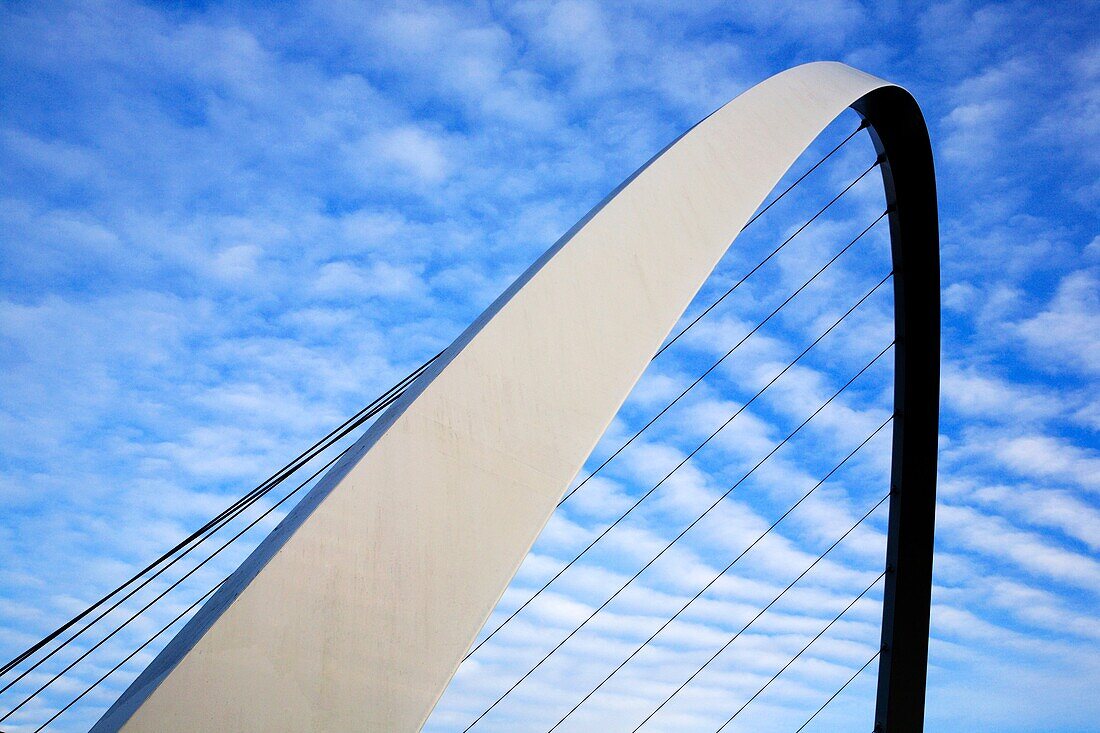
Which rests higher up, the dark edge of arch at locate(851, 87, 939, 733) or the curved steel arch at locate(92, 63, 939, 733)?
the dark edge of arch at locate(851, 87, 939, 733)

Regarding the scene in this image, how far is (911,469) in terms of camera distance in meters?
11.5

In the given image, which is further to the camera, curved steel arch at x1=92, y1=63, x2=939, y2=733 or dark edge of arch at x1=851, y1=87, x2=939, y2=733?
dark edge of arch at x1=851, y1=87, x2=939, y2=733

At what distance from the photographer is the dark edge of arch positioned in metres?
10.9

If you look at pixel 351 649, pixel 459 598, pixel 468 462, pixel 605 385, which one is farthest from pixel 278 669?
pixel 605 385

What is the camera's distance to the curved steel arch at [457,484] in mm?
4512

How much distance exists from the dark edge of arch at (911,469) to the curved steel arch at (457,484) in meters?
3.98

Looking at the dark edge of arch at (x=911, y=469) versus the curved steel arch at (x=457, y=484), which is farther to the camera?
the dark edge of arch at (x=911, y=469)

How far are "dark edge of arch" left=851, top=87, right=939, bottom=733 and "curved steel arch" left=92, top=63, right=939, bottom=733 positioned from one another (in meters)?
3.98

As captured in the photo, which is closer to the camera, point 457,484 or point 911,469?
point 457,484

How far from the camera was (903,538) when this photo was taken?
11391 mm

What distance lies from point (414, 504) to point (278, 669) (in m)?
1.13

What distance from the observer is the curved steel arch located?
4.51m

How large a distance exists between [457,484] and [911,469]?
8236mm

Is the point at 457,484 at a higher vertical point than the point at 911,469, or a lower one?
lower
